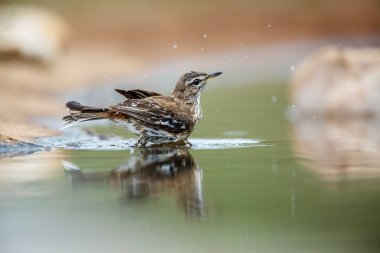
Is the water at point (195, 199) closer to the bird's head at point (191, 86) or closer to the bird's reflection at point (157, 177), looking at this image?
the bird's reflection at point (157, 177)

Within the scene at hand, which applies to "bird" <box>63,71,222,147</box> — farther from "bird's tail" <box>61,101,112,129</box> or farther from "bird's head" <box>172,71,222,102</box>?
"bird's head" <box>172,71,222,102</box>

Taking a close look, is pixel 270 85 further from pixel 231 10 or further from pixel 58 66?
pixel 231 10

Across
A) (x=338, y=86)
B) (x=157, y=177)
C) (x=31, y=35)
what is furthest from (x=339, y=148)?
(x=31, y=35)

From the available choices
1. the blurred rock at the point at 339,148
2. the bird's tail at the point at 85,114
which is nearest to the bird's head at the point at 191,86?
the bird's tail at the point at 85,114

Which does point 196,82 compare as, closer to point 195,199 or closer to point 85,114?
point 85,114

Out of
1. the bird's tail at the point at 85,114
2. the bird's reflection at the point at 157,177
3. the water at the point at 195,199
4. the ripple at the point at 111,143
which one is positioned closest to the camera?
the water at the point at 195,199

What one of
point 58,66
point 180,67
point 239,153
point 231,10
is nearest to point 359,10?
point 231,10
